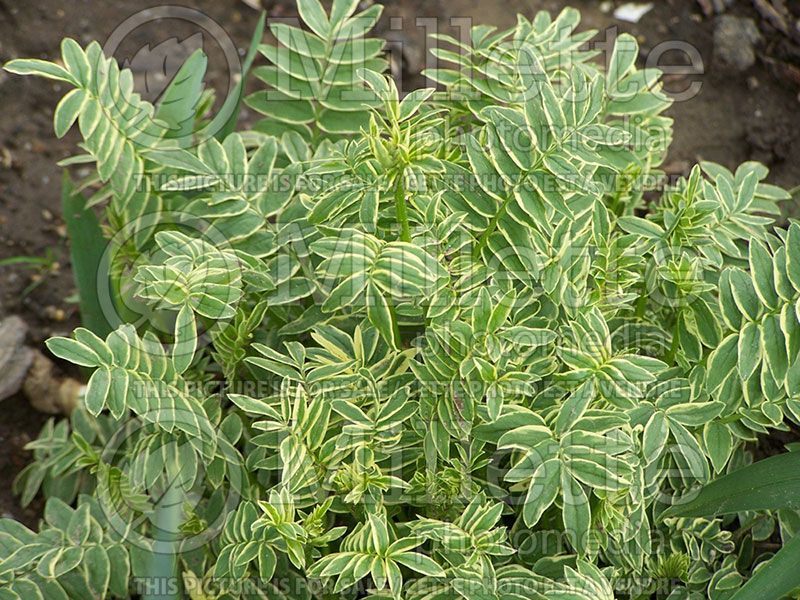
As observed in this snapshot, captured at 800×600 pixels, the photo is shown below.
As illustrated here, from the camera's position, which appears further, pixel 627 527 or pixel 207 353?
pixel 207 353

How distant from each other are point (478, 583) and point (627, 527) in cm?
32

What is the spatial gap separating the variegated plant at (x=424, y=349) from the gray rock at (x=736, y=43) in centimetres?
121

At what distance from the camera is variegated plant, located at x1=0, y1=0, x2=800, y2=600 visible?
1.36 metres

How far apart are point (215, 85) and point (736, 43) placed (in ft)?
6.13

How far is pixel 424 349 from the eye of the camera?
147 cm

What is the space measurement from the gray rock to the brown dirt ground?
29 mm

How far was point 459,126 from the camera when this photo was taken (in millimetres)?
1892

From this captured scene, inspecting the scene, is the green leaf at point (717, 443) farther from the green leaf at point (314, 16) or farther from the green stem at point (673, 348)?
the green leaf at point (314, 16)

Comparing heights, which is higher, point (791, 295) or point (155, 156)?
point (155, 156)

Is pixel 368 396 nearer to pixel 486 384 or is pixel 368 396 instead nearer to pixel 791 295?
pixel 486 384

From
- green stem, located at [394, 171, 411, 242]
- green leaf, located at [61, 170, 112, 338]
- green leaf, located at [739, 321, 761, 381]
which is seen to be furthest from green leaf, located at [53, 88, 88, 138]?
green leaf, located at [739, 321, 761, 381]

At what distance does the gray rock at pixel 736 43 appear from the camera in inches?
116

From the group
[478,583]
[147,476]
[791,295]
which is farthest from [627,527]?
[147,476]

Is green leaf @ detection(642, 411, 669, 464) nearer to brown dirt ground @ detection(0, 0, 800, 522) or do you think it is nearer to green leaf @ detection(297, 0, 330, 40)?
green leaf @ detection(297, 0, 330, 40)
